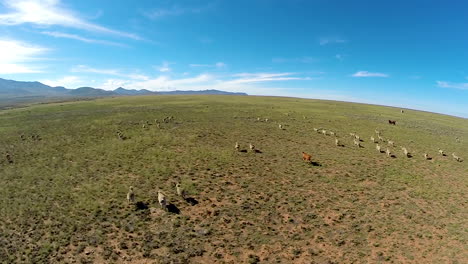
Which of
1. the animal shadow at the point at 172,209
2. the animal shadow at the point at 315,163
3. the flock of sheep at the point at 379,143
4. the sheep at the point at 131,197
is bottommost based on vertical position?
the animal shadow at the point at 172,209

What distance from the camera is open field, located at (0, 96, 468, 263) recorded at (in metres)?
18.6

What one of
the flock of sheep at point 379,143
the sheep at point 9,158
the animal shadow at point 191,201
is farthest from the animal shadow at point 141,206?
the flock of sheep at point 379,143

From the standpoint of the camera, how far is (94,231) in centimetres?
2002

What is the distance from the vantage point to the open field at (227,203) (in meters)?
18.6

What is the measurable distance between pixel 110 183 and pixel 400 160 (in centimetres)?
3934

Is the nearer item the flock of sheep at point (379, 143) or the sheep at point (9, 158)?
the sheep at point (9, 158)

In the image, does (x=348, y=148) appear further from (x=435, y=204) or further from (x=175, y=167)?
(x=175, y=167)

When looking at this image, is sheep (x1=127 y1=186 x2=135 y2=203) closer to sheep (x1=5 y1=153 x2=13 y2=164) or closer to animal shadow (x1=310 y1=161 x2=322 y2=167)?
sheep (x1=5 y1=153 x2=13 y2=164)

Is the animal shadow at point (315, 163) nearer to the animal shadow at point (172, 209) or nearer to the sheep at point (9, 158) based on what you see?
the animal shadow at point (172, 209)

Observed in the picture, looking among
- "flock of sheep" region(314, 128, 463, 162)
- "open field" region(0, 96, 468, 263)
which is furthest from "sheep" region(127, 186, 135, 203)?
"flock of sheep" region(314, 128, 463, 162)

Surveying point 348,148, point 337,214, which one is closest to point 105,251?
point 337,214

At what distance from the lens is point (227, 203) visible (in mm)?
24672

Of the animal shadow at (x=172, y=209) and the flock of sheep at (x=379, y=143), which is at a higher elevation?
the flock of sheep at (x=379, y=143)

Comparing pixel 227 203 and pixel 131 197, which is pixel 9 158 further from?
pixel 227 203
